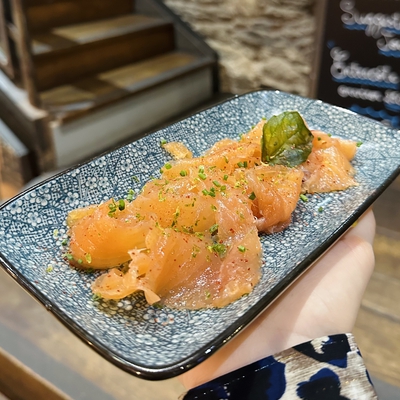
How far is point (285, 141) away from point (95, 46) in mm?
2278

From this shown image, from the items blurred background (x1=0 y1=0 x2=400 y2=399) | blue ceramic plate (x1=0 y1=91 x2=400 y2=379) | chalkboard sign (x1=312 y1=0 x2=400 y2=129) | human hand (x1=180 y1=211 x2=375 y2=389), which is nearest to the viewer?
blue ceramic plate (x1=0 y1=91 x2=400 y2=379)

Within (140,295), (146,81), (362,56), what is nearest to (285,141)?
(140,295)

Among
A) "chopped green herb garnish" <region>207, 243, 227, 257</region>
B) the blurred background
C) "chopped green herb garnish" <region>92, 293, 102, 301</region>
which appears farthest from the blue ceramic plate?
the blurred background

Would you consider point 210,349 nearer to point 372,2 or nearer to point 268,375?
point 268,375

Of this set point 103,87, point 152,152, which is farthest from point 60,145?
point 152,152

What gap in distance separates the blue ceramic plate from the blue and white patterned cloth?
0.13 m

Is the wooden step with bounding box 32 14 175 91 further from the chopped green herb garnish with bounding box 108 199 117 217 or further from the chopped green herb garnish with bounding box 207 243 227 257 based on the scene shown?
the chopped green herb garnish with bounding box 207 243 227 257

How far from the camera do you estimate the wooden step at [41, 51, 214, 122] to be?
9.63 ft

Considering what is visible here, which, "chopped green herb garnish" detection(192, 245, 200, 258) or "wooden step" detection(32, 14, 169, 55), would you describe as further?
"wooden step" detection(32, 14, 169, 55)

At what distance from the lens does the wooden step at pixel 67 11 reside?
3.20 meters

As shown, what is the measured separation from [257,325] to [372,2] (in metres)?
2.36

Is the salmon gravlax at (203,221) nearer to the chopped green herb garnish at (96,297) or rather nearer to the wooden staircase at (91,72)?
the chopped green herb garnish at (96,297)

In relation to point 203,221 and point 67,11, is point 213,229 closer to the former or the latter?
point 203,221

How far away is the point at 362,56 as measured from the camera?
2.83m
